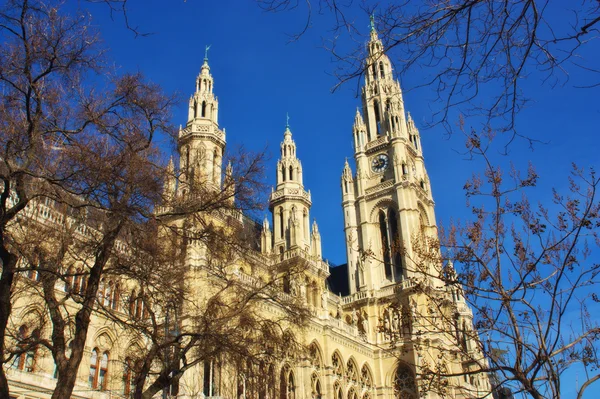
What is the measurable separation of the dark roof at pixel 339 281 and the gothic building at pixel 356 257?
0.15 metres

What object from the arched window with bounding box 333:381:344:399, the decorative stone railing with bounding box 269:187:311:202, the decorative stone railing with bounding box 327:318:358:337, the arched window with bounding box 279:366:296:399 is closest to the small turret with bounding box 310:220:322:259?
the decorative stone railing with bounding box 269:187:311:202

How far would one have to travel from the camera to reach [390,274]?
48469 mm

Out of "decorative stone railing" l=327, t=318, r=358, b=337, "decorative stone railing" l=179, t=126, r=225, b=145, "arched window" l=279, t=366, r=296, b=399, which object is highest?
"decorative stone railing" l=179, t=126, r=225, b=145

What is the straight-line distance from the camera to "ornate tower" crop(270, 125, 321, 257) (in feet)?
136

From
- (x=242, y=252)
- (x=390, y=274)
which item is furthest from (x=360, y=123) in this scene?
(x=242, y=252)

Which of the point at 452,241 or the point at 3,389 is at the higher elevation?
the point at 452,241

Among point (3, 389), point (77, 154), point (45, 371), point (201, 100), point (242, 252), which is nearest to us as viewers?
point (3, 389)

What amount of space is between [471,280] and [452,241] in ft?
3.22

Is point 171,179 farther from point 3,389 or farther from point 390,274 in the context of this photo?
point 390,274

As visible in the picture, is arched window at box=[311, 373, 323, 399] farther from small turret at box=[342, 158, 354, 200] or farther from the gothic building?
small turret at box=[342, 158, 354, 200]

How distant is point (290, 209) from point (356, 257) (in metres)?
9.16

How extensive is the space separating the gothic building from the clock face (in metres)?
0.10

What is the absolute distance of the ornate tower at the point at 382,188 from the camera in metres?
47.9

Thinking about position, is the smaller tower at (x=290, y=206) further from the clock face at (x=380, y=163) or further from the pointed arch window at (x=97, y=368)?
the pointed arch window at (x=97, y=368)
